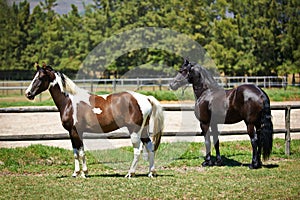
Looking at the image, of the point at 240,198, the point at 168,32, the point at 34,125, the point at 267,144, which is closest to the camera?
the point at 240,198

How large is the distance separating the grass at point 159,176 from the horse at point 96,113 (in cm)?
52

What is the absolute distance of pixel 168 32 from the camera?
3700 cm

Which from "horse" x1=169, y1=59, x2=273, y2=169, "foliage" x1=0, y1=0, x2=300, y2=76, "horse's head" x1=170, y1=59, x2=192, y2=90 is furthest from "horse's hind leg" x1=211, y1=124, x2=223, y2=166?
"foliage" x1=0, y1=0, x2=300, y2=76

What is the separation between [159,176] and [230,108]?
2144 millimetres

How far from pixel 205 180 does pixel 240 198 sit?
4.34 feet

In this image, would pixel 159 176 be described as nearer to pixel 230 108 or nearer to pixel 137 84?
pixel 230 108

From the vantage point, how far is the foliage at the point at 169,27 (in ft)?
115

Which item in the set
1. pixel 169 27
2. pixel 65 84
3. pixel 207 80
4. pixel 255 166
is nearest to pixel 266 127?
pixel 255 166

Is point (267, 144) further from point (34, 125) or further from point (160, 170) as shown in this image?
point (34, 125)

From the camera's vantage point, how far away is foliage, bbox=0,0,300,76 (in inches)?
1379

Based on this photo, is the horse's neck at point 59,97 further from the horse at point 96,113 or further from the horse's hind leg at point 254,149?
the horse's hind leg at point 254,149

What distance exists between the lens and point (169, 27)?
126ft

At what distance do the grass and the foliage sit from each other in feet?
82.5

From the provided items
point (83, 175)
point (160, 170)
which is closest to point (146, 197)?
point (83, 175)
